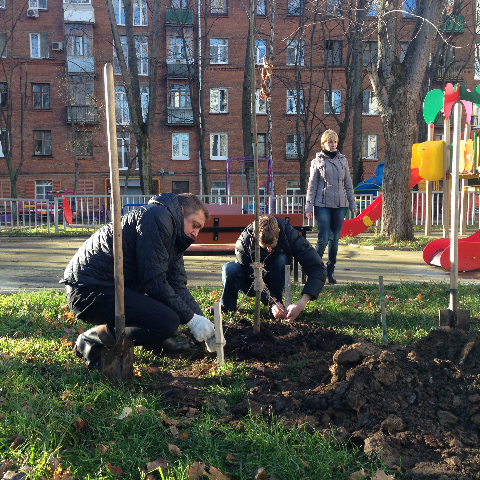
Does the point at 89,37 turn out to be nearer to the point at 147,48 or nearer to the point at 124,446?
the point at 147,48

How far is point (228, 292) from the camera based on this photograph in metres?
5.34

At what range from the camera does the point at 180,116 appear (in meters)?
33.9

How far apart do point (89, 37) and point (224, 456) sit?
3455 cm

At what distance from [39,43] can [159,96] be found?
7891 mm

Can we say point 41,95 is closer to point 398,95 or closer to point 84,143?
point 84,143

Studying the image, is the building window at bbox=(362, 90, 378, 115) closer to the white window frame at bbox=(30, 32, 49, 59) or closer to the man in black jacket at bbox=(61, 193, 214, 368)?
the white window frame at bbox=(30, 32, 49, 59)

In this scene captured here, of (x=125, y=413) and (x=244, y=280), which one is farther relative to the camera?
(x=244, y=280)

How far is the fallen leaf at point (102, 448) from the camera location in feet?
8.32

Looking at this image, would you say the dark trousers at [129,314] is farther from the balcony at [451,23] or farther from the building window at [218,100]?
the building window at [218,100]

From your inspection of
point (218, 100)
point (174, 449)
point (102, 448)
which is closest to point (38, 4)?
point (218, 100)

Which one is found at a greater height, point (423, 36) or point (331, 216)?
point (423, 36)

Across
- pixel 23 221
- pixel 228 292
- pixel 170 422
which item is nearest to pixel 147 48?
pixel 23 221

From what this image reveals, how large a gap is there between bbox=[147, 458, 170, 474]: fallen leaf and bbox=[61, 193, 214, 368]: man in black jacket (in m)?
1.33

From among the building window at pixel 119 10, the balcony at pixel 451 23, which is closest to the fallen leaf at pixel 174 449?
the balcony at pixel 451 23
